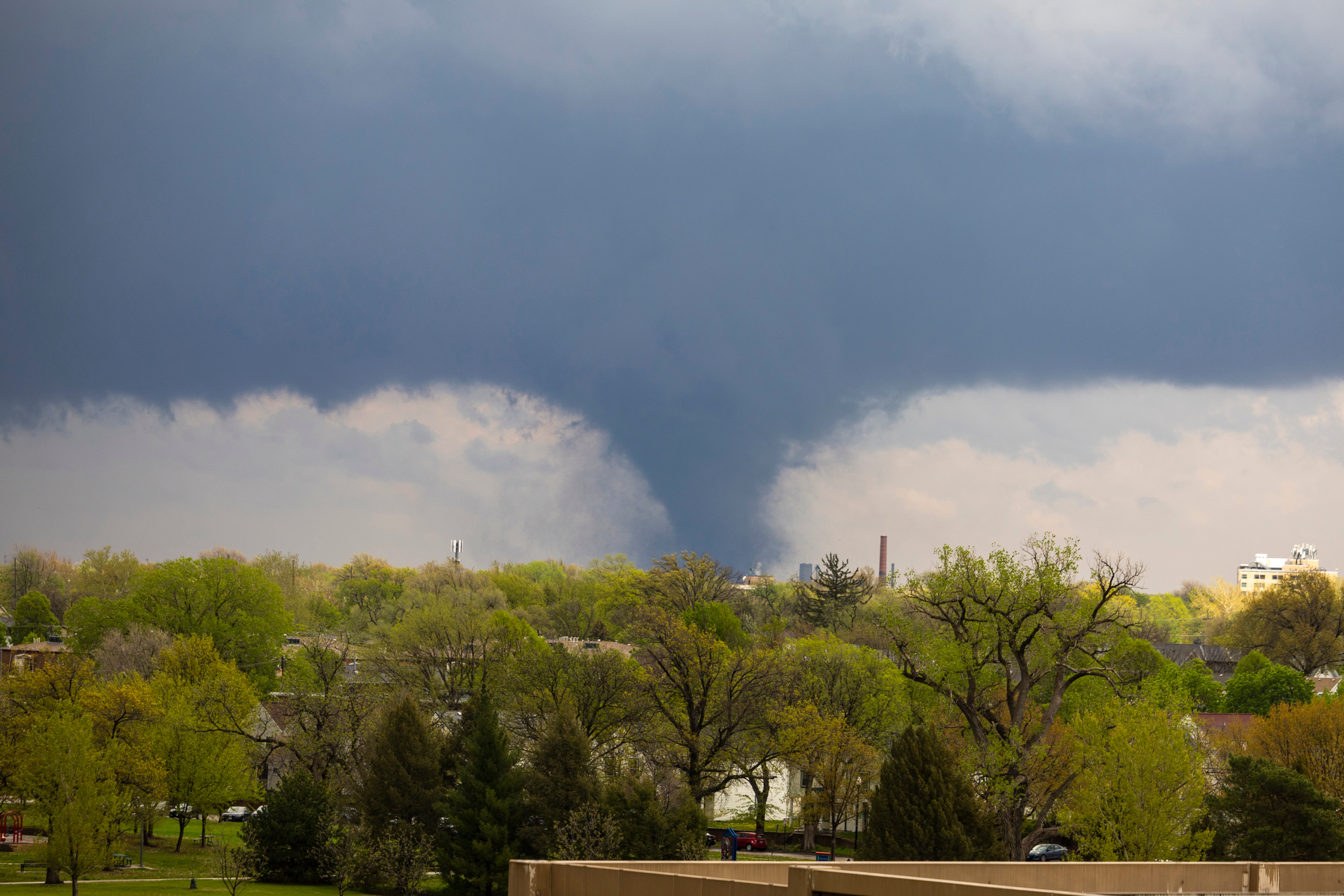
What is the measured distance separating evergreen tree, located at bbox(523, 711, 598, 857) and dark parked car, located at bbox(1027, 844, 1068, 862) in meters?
21.3

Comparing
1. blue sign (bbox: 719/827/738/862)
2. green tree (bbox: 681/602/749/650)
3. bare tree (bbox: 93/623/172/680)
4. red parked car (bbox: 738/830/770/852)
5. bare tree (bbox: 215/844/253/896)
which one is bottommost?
red parked car (bbox: 738/830/770/852)

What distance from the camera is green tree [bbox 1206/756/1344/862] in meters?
40.4

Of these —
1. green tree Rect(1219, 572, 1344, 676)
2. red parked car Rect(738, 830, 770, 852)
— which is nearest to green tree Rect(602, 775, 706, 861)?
red parked car Rect(738, 830, 770, 852)

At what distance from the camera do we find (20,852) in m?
48.9

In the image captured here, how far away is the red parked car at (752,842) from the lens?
60.6m

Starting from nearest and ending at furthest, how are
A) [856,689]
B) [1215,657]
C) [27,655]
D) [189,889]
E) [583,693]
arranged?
[189,889] → [583,693] → [856,689] → [27,655] → [1215,657]

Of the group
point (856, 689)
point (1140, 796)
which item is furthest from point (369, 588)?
point (1140, 796)

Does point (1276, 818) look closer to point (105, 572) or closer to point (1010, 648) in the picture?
point (1010, 648)

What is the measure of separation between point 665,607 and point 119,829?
55.4 m

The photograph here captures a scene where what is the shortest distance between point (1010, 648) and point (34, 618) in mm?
134064

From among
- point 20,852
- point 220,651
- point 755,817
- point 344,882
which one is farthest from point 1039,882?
point 220,651

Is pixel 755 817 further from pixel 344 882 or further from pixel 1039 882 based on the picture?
pixel 1039 882

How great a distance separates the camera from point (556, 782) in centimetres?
4759

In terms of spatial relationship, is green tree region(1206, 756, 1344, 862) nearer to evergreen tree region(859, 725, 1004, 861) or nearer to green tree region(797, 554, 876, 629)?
evergreen tree region(859, 725, 1004, 861)
